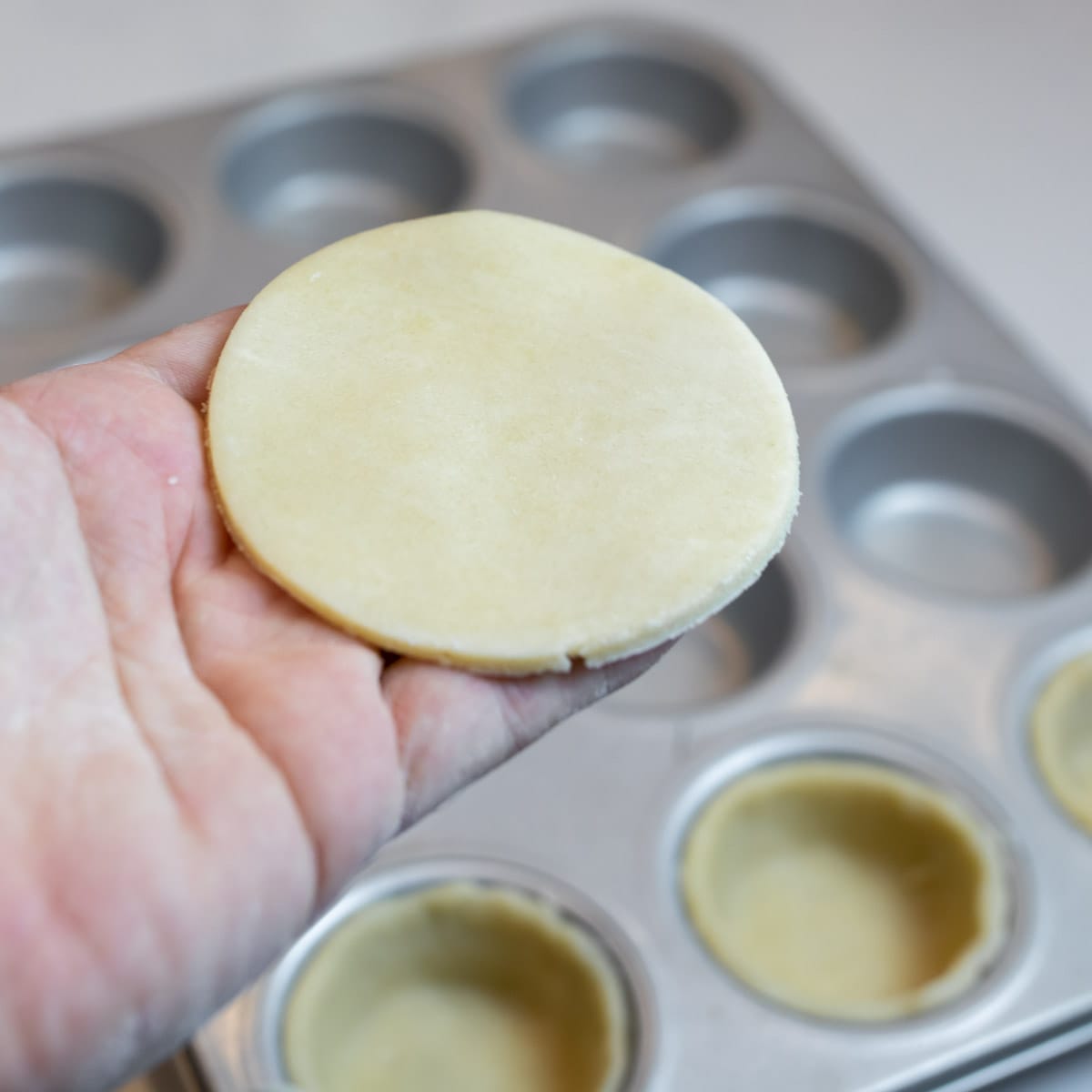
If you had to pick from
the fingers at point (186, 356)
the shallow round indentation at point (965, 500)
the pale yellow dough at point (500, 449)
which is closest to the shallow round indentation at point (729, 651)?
the shallow round indentation at point (965, 500)

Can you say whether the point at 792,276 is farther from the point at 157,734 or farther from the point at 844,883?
Result: the point at 157,734

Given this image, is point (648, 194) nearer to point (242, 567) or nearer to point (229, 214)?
point (229, 214)

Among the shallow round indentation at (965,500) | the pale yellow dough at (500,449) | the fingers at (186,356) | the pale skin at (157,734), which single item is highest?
the pale yellow dough at (500,449)

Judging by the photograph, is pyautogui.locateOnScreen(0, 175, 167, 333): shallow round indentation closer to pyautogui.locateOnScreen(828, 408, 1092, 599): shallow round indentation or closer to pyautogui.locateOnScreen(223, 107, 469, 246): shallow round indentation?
pyautogui.locateOnScreen(223, 107, 469, 246): shallow round indentation

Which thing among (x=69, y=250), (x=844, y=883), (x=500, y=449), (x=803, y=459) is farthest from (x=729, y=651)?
(x=69, y=250)

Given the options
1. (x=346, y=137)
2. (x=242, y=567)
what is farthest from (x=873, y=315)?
(x=242, y=567)

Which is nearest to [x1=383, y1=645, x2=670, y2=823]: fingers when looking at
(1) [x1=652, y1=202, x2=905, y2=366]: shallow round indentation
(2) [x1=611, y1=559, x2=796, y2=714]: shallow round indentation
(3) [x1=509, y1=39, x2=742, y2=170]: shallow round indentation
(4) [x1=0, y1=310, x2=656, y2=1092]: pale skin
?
(4) [x1=0, y1=310, x2=656, y2=1092]: pale skin

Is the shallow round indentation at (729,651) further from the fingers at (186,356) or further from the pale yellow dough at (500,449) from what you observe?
the fingers at (186,356)
